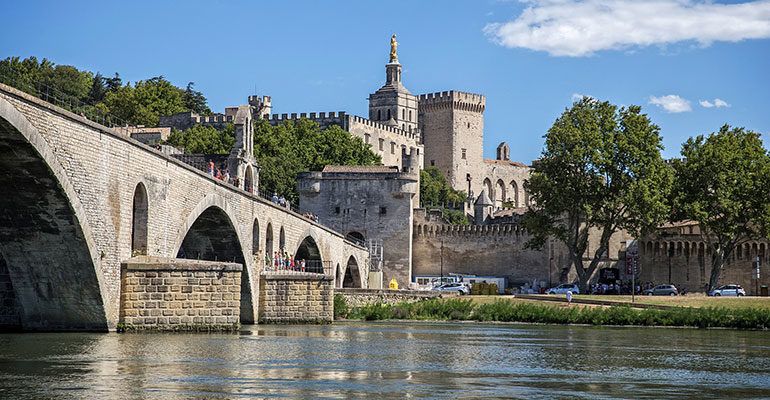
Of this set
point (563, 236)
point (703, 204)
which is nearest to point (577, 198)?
point (563, 236)

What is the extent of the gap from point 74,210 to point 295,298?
17313mm

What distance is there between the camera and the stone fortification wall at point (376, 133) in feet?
357

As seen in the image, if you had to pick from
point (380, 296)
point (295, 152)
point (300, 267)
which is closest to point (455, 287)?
point (380, 296)

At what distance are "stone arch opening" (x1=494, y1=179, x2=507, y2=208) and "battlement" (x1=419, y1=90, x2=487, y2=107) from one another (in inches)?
393

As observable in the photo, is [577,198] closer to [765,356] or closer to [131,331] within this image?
[765,356]

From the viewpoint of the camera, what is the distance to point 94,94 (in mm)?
107938

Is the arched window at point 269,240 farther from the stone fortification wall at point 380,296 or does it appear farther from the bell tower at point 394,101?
the bell tower at point 394,101

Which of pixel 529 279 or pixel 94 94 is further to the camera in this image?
pixel 94 94

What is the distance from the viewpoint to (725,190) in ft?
212

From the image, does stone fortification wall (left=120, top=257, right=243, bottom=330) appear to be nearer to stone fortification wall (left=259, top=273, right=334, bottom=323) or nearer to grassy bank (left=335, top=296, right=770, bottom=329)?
stone fortification wall (left=259, top=273, right=334, bottom=323)

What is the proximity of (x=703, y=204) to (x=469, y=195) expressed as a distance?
64.0 meters

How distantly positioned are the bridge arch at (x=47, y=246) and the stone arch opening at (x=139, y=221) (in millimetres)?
2352

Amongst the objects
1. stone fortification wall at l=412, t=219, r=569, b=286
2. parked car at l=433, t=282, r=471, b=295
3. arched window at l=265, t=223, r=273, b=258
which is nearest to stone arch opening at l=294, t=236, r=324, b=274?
arched window at l=265, t=223, r=273, b=258

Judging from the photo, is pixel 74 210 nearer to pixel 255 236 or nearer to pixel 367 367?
pixel 367 367
